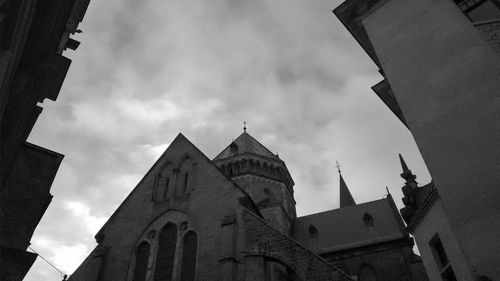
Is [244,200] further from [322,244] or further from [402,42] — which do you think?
[322,244]

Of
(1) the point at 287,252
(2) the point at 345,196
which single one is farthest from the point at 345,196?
(1) the point at 287,252

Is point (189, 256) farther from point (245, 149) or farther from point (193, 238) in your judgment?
point (245, 149)

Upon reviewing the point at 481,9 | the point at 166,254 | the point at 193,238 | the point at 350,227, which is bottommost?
the point at 166,254

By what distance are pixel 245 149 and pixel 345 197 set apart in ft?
52.5

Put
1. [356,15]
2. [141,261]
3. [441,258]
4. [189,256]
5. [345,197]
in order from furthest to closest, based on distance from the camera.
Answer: [345,197] → [141,261] → [189,256] → [441,258] → [356,15]

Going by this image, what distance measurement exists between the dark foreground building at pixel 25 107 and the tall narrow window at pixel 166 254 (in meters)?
6.78

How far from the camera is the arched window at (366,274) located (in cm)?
2619

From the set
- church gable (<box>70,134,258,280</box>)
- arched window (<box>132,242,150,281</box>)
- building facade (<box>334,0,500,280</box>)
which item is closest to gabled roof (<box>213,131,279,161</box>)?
church gable (<box>70,134,258,280</box>)

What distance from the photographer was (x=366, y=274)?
26.5m

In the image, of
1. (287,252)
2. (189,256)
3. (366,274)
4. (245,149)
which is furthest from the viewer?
(245,149)

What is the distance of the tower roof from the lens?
4450 cm

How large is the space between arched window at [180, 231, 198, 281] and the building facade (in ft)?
28.4

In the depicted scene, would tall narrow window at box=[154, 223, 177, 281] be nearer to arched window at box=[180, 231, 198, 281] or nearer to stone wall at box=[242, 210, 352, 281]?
arched window at box=[180, 231, 198, 281]

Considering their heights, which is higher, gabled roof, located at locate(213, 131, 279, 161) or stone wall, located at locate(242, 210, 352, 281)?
gabled roof, located at locate(213, 131, 279, 161)
